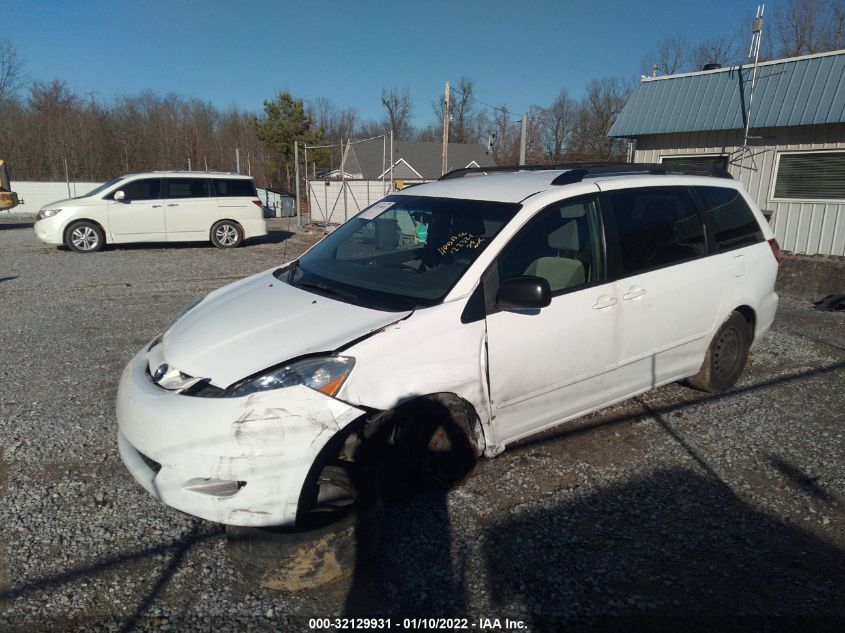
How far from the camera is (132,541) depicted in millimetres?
2896

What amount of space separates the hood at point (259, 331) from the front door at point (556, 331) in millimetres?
718

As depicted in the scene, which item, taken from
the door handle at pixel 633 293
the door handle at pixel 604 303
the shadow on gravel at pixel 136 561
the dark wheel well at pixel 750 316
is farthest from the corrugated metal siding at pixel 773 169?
the shadow on gravel at pixel 136 561

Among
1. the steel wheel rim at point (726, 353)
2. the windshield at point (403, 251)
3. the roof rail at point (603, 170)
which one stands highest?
the roof rail at point (603, 170)

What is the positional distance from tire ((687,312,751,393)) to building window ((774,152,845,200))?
7.32 m

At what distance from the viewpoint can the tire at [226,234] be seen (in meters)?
14.8

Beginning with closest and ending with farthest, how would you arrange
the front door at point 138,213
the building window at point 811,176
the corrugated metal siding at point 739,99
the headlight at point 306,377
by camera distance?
the headlight at point 306,377 < the corrugated metal siding at point 739,99 < the building window at point 811,176 < the front door at point 138,213

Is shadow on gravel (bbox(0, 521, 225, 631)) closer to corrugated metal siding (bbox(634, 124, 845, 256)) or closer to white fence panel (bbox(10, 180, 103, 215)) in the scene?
corrugated metal siding (bbox(634, 124, 845, 256))

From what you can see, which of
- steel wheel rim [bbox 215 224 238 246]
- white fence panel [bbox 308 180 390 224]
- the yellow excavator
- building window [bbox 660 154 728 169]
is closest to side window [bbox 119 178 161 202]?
steel wheel rim [bbox 215 224 238 246]

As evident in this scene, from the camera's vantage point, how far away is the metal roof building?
32.7 feet

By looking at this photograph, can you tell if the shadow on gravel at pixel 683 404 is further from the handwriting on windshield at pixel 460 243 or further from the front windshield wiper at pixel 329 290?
the front windshield wiper at pixel 329 290

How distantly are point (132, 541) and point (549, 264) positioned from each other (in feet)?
9.06

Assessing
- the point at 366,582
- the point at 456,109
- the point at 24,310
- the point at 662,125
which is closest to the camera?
the point at 366,582

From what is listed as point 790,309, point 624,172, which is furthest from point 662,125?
point 624,172

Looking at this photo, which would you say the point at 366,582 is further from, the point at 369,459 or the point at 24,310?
the point at 24,310
